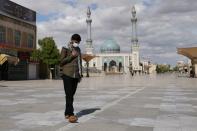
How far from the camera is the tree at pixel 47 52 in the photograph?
53.5m

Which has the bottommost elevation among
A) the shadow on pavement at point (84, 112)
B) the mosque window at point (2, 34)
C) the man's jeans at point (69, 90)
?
the shadow on pavement at point (84, 112)

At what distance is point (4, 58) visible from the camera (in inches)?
1502

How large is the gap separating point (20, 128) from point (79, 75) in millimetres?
1801

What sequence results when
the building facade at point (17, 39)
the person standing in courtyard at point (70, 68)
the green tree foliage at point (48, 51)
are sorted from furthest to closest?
the green tree foliage at point (48, 51)
the building facade at point (17, 39)
the person standing in courtyard at point (70, 68)

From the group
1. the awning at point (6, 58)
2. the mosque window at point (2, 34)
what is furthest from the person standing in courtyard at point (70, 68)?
the mosque window at point (2, 34)

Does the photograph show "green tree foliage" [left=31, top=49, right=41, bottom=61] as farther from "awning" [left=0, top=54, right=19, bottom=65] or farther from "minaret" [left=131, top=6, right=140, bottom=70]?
"minaret" [left=131, top=6, right=140, bottom=70]

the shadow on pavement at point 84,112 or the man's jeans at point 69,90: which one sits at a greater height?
the man's jeans at point 69,90

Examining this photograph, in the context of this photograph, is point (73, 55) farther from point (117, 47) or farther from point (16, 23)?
point (117, 47)

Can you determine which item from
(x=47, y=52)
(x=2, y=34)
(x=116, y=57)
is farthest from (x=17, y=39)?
(x=116, y=57)

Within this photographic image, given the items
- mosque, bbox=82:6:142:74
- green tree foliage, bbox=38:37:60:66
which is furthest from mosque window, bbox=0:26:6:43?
mosque, bbox=82:6:142:74

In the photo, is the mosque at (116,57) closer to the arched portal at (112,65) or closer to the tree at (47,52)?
the arched portal at (112,65)

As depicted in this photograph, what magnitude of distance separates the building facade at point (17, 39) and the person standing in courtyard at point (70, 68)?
38970 mm

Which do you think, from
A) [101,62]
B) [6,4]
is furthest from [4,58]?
[101,62]

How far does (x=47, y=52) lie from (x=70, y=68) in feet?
150
